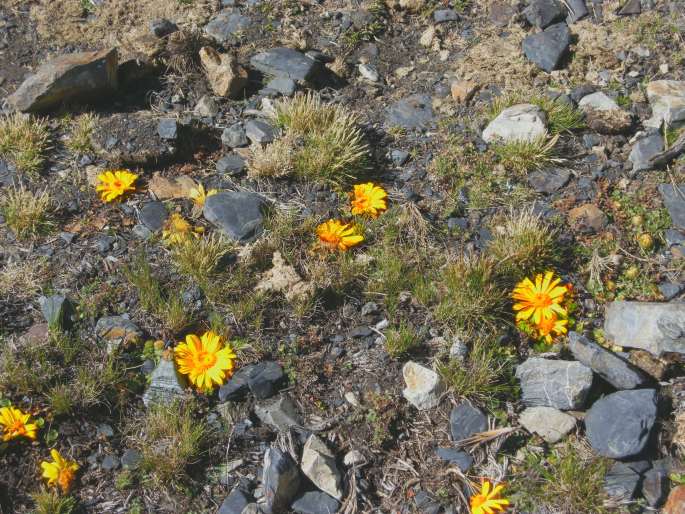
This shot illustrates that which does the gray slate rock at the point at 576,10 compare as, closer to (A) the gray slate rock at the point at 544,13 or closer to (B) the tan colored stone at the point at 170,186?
(A) the gray slate rock at the point at 544,13

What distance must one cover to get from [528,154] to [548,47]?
1.35m

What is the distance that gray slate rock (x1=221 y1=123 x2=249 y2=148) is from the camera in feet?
19.8

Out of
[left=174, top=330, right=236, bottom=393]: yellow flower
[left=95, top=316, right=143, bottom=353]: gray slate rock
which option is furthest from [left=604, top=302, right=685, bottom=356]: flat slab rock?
[left=95, top=316, right=143, bottom=353]: gray slate rock

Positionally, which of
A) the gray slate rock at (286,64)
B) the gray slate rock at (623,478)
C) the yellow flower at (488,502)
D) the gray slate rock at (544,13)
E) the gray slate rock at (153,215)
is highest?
the gray slate rock at (544,13)

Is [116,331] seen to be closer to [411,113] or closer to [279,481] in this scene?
[279,481]

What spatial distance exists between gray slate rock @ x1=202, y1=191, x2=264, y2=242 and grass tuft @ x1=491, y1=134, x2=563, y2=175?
1954mm

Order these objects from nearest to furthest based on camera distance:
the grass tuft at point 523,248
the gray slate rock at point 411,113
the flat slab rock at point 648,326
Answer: the flat slab rock at point 648,326 → the grass tuft at point 523,248 → the gray slate rock at point 411,113

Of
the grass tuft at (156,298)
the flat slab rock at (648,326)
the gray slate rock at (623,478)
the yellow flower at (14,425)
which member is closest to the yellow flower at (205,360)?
the grass tuft at (156,298)

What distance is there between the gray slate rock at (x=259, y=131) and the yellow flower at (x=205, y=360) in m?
1.90

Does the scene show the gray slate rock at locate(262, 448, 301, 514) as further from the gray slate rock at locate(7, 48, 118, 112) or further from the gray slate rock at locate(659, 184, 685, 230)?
the gray slate rock at locate(7, 48, 118, 112)

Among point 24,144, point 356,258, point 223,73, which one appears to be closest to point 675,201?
point 356,258

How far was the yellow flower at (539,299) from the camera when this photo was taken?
4.89 metres

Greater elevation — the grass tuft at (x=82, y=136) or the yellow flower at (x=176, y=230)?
the grass tuft at (x=82, y=136)

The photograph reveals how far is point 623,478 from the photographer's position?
4.20 metres
